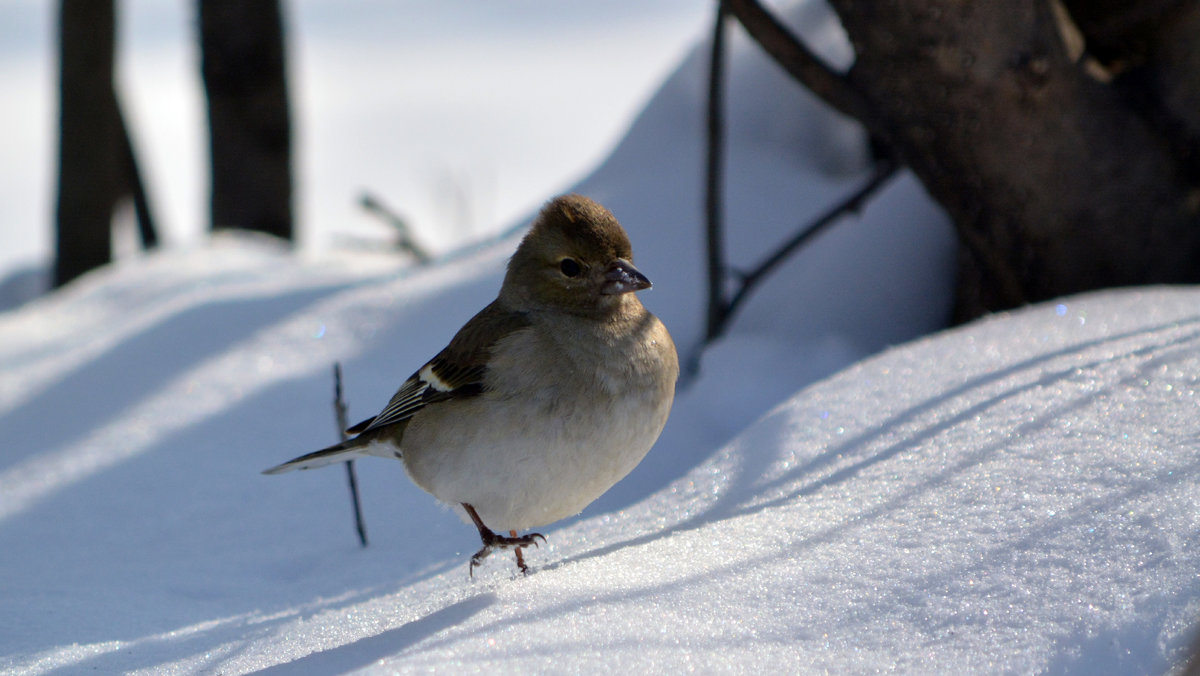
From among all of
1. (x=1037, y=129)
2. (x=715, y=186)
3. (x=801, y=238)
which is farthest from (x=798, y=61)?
(x=1037, y=129)

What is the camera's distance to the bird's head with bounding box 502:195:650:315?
289 centimetres

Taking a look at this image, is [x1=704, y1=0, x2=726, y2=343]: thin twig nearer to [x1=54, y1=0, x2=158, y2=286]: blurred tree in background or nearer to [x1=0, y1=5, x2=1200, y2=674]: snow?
[x1=0, y1=5, x2=1200, y2=674]: snow

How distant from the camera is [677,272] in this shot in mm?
4809

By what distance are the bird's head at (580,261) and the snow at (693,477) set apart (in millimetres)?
704

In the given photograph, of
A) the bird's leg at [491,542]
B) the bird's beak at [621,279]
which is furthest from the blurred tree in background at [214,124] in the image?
the bird's leg at [491,542]

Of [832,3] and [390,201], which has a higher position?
[390,201]

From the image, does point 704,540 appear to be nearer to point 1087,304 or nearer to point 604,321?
point 604,321

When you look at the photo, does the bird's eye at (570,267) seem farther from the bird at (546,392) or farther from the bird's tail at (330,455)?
the bird's tail at (330,455)

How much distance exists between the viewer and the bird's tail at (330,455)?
311 centimetres

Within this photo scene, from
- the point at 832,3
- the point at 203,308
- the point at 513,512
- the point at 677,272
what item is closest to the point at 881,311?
the point at 677,272

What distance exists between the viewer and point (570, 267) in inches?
116

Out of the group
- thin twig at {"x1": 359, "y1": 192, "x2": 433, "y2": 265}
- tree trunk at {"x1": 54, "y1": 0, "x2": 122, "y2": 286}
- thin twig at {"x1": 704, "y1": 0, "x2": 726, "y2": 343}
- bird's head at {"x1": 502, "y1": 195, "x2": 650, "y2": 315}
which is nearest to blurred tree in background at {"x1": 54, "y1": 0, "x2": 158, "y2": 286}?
tree trunk at {"x1": 54, "y1": 0, "x2": 122, "y2": 286}

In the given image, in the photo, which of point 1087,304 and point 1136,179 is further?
point 1136,179

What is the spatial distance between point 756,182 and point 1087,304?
1.86 metres
